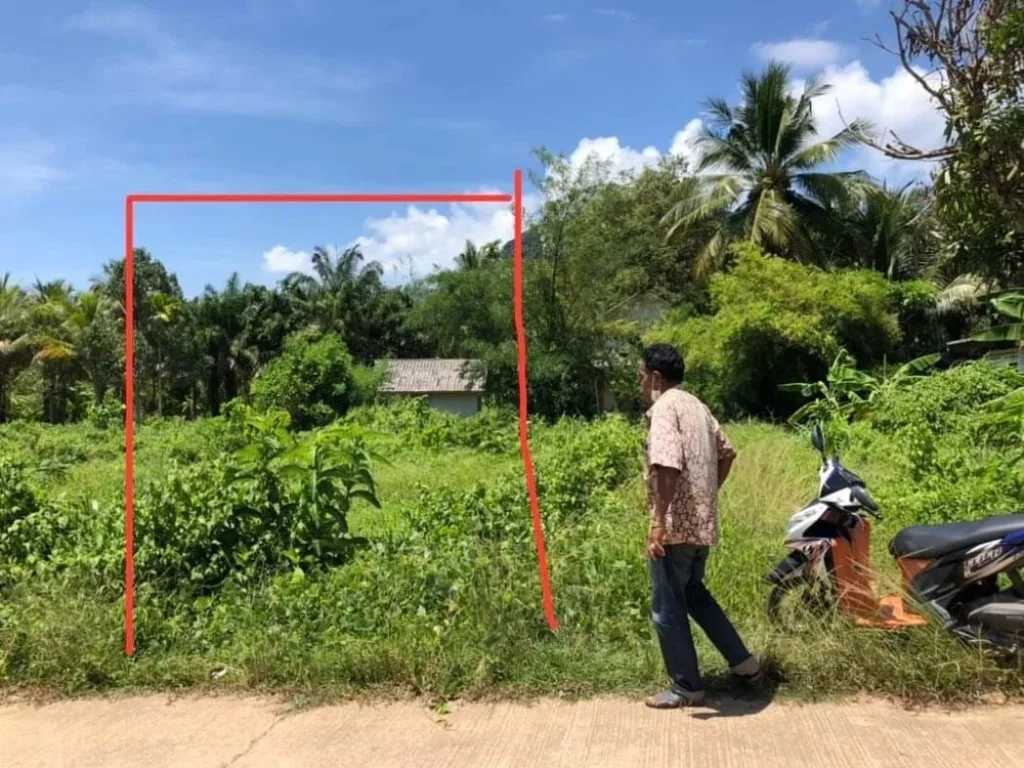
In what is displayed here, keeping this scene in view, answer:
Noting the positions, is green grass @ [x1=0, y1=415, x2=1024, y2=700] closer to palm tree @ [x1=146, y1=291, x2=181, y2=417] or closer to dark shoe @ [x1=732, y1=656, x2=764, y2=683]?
dark shoe @ [x1=732, y1=656, x2=764, y2=683]

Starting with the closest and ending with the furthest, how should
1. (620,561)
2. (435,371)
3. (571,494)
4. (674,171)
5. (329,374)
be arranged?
(620,561) → (571,494) → (329,374) → (674,171) → (435,371)

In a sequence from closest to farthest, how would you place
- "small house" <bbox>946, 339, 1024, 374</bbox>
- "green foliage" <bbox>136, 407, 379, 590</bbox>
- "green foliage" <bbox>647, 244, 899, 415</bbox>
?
"green foliage" <bbox>136, 407, 379, 590</bbox>, "small house" <bbox>946, 339, 1024, 374</bbox>, "green foliage" <bbox>647, 244, 899, 415</bbox>

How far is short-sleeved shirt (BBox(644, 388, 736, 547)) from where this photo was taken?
393 centimetres

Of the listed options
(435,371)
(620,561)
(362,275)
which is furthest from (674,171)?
(620,561)

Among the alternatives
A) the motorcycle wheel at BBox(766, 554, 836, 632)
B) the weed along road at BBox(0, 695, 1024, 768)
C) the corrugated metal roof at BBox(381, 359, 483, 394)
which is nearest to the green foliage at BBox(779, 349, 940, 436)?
the motorcycle wheel at BBox(766, 554, 836, 632)

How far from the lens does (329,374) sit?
31812 mm

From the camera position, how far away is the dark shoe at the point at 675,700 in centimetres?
397

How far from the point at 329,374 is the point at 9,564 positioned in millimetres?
26811

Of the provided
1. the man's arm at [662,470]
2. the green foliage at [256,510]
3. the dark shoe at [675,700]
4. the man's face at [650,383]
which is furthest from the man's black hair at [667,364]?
the green foliage at [256,510]

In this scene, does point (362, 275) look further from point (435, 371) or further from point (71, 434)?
point (71, 434)

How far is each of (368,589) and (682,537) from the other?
190 centimetres

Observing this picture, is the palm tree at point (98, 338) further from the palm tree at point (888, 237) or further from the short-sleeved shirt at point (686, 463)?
the short-sleeved shirt at point (686, 463)

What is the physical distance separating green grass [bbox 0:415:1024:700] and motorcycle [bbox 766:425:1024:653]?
0.45 ft

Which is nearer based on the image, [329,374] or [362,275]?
[329,374]
